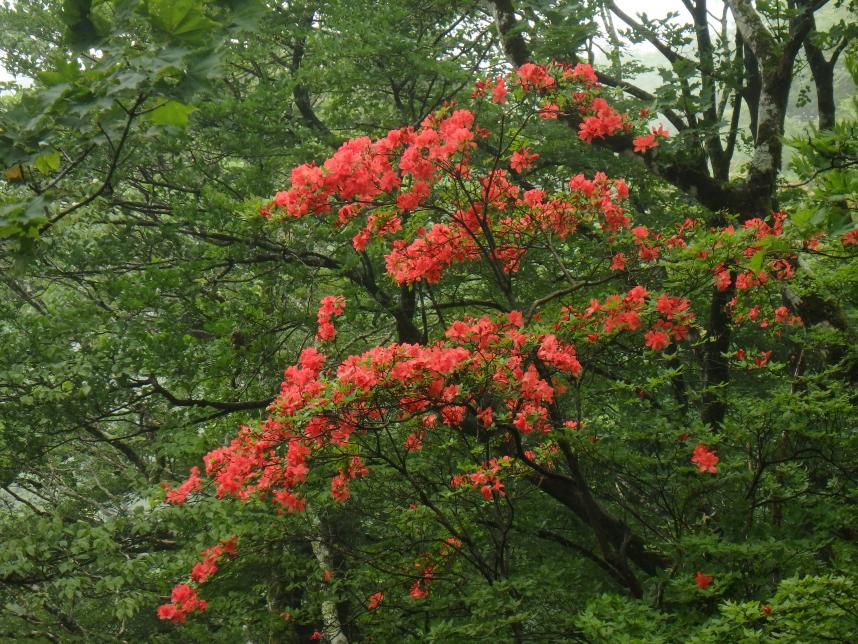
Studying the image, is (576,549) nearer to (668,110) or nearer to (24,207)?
(668,110)

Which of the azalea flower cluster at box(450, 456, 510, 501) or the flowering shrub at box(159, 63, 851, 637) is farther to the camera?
the azalea flower cluster at box(450, 456, 510, 501)

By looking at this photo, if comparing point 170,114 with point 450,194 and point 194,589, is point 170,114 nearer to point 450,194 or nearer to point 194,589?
point 450,194

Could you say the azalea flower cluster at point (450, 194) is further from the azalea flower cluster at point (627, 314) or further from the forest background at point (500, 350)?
the azalea flower cluster at point (627, 314)

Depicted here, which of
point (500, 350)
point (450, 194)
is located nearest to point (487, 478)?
point (500, 350)

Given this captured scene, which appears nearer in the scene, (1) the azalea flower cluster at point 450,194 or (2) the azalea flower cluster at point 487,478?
(2) the azalea flower cluster at point 487,478

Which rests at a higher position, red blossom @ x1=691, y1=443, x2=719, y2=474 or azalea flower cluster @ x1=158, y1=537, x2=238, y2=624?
red blossom @ x1=691, y1=443, x2=719, y2=474

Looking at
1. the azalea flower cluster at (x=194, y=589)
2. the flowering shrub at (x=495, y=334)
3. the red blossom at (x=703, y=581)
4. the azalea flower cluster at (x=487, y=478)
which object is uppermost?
the flowering shrub at (x=495, y=334)

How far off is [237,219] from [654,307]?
403cm

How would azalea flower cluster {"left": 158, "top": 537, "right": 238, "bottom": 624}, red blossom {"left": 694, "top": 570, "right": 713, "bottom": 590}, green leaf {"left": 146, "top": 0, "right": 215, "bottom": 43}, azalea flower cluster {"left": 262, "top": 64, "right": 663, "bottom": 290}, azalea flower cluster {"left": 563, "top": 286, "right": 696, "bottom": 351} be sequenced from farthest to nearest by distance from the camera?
azalea flower cluster {"left": 158, "top": 537, "right": 238, "bottom": 624} < azalea flower cluster {"left": 262, "top": 64, "right": 663, "bottom": 290} < azalea flower cluster {"left": 563, "top": 286, "right": 696, "bottom": 351} < red blossom {"left": 694, "top": 570, "right": 713, "bottom": 590} < green leaf {"left": 146, "top": 0, "right": 215, "bottom": 43}

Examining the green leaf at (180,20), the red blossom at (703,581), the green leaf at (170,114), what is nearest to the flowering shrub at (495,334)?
the red blossom at (703,581)

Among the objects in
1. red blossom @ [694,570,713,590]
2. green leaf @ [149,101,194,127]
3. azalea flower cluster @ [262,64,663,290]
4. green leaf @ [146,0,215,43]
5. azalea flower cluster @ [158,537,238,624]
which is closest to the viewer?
green leaf @ [146,0,215,43]

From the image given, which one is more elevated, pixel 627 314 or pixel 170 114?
pixel 170 114

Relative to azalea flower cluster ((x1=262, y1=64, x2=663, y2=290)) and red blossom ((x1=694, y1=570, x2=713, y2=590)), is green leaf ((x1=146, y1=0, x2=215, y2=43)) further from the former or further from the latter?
red blossom ((x1=694, y1=570, x2=713, y2=590))

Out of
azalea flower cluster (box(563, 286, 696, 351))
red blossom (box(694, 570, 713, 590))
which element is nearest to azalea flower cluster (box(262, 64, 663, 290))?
azalea flower cluster (box(563, 286, 696, 351))
